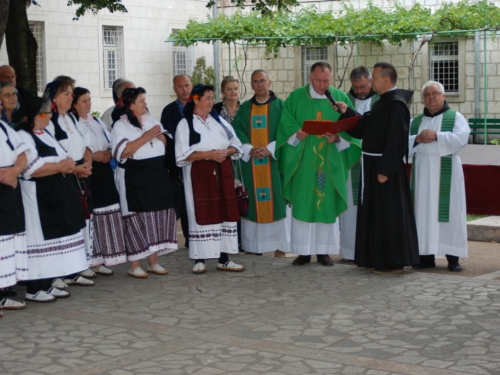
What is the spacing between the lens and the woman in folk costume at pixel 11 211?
275 inches

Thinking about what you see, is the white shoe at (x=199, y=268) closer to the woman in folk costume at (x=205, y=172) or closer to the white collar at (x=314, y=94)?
the woman in folk costume at (x=205, y=172)

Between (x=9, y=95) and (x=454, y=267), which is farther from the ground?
(x=9, y=95)

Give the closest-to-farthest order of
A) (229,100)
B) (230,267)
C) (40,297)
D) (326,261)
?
(40,297) < (230,267) < (326,261) < (229,100)

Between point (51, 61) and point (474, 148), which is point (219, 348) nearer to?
point (474, 148)

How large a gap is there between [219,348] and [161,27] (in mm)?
21885

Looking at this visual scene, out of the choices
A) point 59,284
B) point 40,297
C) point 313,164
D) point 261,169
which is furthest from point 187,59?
point 40,297

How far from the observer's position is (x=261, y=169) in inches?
378

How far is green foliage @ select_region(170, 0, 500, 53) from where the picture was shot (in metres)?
23.6

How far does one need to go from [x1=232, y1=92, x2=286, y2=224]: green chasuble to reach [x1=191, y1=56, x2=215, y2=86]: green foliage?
58.3ft

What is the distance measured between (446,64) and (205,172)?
18480 mm

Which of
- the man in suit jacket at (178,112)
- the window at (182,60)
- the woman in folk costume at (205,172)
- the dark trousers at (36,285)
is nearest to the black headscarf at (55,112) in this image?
the woman in folk costume at (205,172)

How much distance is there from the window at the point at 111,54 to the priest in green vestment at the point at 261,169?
16.6 m

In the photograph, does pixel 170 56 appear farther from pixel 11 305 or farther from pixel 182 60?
pixel 11 305

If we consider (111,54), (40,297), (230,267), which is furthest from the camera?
(111,54)
